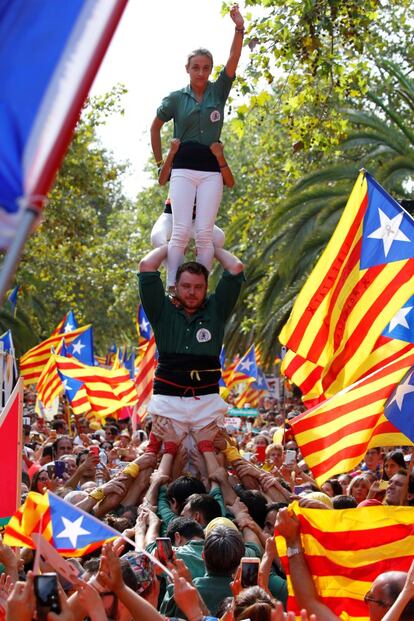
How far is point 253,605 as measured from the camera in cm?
504

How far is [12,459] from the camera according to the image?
760cm

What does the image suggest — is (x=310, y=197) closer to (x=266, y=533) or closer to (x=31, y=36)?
(x=266, y=533)

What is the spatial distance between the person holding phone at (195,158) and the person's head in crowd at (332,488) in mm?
2335

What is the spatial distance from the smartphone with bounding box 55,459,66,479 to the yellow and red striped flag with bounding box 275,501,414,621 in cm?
467

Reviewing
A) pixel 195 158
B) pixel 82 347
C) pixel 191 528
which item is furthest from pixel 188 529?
pixel 82 347

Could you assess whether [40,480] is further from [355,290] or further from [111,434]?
[111,434]

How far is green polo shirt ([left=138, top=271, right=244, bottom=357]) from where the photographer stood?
9.38 meters

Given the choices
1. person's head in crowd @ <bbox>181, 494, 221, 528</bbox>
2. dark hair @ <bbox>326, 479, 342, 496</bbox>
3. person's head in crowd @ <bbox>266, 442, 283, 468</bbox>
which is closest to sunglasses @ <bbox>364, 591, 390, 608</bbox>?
person's head in crowd @ <bbox>181, 494, 221, 528</bbox>

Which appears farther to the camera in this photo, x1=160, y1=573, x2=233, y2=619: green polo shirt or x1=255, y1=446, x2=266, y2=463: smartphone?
x1=255, y1=446, x2=266, y2=463: smartphone

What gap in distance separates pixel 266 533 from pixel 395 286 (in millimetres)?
2134

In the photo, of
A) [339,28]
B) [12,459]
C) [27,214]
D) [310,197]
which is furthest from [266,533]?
[310,197]

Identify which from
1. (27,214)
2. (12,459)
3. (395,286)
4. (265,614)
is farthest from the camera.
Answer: (395,286)

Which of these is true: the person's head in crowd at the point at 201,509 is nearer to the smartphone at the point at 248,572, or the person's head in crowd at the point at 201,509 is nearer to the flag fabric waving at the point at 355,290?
the flag fabric waving at the point at 355,290

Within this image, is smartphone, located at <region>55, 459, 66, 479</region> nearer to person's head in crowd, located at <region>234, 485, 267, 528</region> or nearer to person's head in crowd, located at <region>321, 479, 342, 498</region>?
person's head in crowd, located at <region>234, 485, 267, 528</region>
